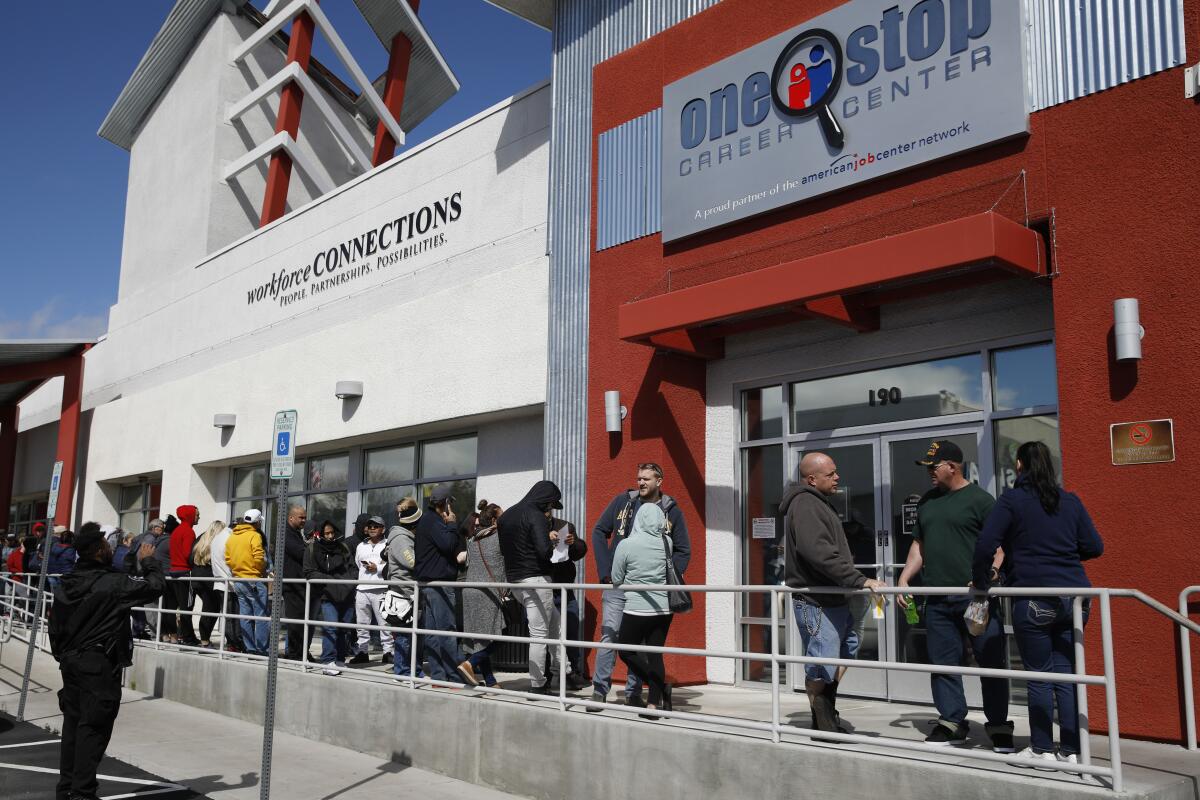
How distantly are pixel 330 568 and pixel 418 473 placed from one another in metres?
3.48

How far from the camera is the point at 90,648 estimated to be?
6.90 metres

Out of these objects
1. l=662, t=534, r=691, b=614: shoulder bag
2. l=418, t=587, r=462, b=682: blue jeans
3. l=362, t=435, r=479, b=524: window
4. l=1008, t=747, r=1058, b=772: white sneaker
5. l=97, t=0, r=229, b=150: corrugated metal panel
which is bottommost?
l=1008, t=747, r=1058, b=772: white sneaker

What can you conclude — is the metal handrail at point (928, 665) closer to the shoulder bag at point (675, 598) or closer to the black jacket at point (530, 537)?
the black jacket at point (530, 537)

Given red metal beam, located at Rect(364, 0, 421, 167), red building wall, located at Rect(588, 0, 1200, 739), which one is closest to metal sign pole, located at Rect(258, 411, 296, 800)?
red building wall, located at Rect(588, 0, 1200, 739)

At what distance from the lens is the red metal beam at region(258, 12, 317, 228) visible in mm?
20656

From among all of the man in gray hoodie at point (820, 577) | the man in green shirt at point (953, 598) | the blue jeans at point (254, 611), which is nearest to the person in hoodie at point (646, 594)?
the man in gray hoodie at point (820, 577)

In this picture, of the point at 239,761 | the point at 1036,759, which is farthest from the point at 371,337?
the point at 1036,759

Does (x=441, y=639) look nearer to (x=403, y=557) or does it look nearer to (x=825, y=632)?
(x=403, y=557)

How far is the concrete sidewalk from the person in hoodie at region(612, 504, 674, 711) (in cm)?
135

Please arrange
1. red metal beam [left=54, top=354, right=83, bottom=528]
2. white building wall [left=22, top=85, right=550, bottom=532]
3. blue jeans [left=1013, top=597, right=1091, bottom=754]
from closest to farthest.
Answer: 1. blue jeans [left=1013, top=597, right=1091, bottom=754]
2. white building wall [left=22, top=85, right=550, bottom=532]
3. red metal beam [left=54, top=354, right=83, bottom=528]

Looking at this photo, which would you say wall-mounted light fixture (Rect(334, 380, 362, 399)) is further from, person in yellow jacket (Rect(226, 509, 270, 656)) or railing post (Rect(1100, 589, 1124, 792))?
railing post (Rect(1100, 589, 1124, 792))

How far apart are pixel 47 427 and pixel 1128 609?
84.2 feet

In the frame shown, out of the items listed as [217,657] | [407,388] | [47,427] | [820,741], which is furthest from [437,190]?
[47,427]

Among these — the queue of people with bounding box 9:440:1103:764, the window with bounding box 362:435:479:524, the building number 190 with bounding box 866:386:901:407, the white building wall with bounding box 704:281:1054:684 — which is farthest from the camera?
the window with bounding box 362:435:479:524
